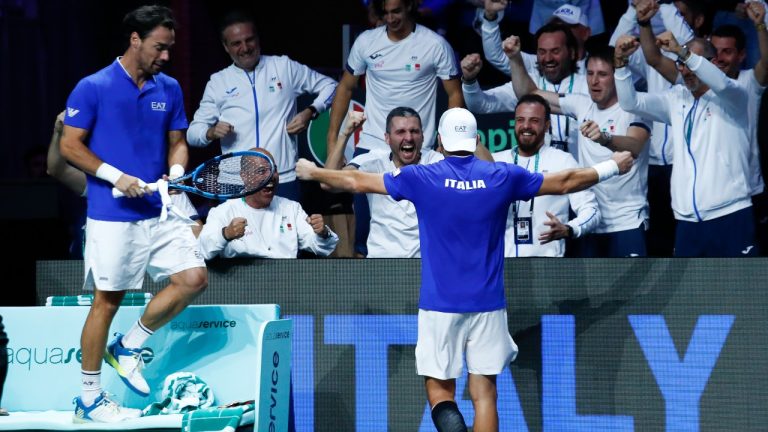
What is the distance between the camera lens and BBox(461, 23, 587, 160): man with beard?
26.8ft

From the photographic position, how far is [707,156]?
7418mm

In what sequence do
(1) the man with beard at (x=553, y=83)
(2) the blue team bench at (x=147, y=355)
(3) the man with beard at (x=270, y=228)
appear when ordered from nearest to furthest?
(2) the blue team bench at (x=147, y=355), (3) the man with beard at (x=270, y=228), (1) the man with beard at (x=553, y=83)

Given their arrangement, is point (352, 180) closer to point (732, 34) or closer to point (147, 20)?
point (147, 20)

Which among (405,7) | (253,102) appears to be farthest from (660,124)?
(253,102)

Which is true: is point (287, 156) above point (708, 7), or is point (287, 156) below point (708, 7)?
below

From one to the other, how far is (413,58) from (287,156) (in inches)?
46.0

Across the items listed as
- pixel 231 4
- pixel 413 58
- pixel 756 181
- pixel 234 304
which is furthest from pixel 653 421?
pixel 231 4

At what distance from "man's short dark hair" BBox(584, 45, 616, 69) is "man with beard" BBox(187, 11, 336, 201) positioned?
1924 millimetres

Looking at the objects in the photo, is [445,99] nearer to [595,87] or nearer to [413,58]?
[413,58]

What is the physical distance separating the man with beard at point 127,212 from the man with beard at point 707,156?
302cm

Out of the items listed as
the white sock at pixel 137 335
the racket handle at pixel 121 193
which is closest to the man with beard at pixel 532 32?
the racket handle at pixel 121 193

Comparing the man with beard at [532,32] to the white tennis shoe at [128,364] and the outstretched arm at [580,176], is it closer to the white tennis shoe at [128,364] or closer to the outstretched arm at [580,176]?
the outstretched arm at [580,176]

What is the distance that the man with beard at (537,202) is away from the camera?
7.29 meters

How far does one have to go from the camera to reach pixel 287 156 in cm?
853
